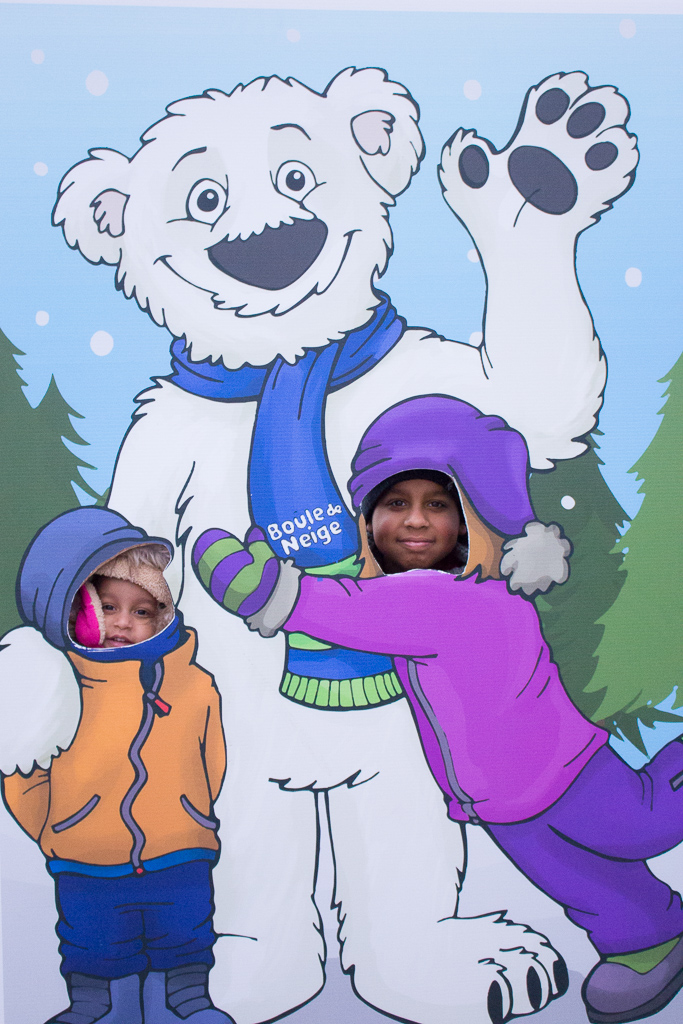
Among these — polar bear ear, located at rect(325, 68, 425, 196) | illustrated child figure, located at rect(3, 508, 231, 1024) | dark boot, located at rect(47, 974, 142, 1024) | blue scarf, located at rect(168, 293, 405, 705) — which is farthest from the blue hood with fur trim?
polar bear ear, located at rect(325, 68, 425, 196)

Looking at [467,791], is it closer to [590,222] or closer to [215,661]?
[215,661]

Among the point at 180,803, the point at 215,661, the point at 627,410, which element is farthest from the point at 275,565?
the point at 627,410

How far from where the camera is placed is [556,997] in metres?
0.81

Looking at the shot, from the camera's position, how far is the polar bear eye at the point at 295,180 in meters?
0.78

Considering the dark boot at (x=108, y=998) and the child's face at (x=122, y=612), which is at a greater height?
the child's face at (x=122, y=612)

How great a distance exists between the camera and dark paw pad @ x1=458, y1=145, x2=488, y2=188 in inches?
31.3

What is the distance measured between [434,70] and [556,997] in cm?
100

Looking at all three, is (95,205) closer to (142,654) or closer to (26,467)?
(26,467)

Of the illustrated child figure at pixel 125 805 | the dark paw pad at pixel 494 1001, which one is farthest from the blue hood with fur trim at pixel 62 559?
the dark paw pad at pixel 494 1001

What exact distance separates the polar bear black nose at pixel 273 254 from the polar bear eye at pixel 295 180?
3 cm

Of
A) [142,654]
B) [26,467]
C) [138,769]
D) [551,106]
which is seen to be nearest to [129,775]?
[138,769]

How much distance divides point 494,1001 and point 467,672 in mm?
353

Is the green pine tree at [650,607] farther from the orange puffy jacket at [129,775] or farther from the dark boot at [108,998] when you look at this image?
the dark boot at [108,998]

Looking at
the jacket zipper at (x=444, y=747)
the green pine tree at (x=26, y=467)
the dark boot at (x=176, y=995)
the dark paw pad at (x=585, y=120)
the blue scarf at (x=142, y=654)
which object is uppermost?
the dark paw pad at (x=585, y=120)
